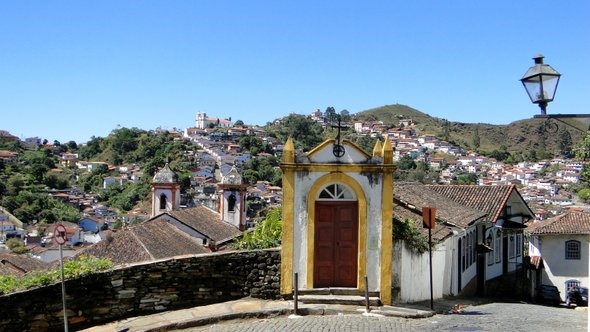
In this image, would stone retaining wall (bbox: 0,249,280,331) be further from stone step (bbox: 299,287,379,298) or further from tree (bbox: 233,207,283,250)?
tree (bbox: 233,207,283,250)

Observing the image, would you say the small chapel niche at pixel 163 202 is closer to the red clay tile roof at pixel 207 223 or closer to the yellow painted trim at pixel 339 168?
the red clay tile roof at pixel 207 223

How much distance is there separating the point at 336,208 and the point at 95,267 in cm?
468

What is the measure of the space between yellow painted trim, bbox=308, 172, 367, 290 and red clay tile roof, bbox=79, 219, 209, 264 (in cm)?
1157

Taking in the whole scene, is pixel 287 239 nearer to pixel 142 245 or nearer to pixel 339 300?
pixel 339 300

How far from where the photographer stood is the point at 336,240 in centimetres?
1306

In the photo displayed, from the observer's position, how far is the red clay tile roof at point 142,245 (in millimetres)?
24672

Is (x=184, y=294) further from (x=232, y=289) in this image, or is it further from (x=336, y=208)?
(x=336, y=208)

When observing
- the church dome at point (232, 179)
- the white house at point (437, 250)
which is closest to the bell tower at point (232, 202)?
the church dome at point (232, 179)

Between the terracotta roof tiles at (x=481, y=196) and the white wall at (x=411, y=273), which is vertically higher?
the terracotta roof tiles at (x=481, y=196)

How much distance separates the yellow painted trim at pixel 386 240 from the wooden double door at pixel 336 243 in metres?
0.54

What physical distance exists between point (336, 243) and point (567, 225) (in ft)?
79.1

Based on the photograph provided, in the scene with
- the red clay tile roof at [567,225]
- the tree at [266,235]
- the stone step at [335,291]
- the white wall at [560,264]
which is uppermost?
the tree at [266,235]

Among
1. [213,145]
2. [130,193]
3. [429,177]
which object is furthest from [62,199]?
[429,177]

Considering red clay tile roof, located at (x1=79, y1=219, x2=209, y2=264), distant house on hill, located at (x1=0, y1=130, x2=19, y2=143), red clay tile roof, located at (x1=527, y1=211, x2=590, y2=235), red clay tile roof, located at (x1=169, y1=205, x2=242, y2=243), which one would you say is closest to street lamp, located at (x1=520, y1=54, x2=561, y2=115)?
red clay tile roof, located at (x1=79, y1=219, x2=209, y2=264)
